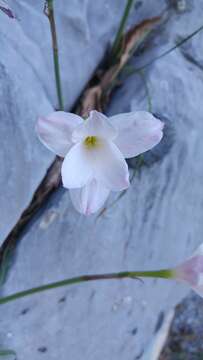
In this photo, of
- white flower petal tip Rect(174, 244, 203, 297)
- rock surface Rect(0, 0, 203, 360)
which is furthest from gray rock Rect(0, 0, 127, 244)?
white flower petal tip Rect(174, 244, 203, 297)

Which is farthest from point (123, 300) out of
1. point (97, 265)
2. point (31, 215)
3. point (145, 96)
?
point (145, 96)

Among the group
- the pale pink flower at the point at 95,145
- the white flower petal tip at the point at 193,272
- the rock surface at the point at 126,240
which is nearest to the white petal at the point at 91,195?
the pale pink flower at the point at 95,145

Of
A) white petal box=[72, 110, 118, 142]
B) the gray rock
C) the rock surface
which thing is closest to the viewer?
white petal box=[72, 110, 118, 142]

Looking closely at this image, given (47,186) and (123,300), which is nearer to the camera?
(47,186)

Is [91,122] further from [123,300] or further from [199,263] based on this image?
[123,300]

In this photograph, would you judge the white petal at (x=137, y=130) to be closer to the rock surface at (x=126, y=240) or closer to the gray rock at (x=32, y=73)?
the gray rock at (x=32, y=73)

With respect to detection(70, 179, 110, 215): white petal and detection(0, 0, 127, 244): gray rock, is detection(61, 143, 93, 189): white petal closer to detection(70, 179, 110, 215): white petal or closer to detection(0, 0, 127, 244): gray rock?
detection(70, 179, 110, 215): white petal
